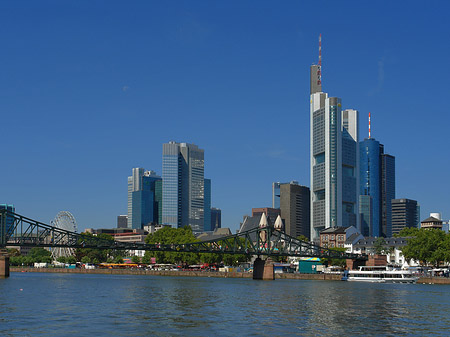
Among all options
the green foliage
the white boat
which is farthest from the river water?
the green foliage

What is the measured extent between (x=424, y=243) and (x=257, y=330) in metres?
125

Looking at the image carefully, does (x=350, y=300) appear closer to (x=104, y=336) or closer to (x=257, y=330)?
(x=257, y=330)

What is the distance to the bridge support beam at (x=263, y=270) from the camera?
15412 cm

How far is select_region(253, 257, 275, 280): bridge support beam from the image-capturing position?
154m

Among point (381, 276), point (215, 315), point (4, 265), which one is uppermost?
point (215, 315)

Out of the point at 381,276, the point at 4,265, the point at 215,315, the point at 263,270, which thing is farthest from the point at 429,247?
the point at 215,315

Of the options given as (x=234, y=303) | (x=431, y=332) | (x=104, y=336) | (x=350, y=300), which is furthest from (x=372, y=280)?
(x=104, y=336)

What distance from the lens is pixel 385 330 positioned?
5062cm

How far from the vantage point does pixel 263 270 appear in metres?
155

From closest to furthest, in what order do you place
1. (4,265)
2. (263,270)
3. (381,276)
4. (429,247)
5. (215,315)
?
(215,315), (4,265), (381,276), (263,270), (429,247)

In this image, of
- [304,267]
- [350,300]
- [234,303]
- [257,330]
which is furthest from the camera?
[304,267]

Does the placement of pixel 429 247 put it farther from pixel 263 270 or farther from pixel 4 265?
pixel 4 265

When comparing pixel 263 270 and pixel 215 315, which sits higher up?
pixel 215 315

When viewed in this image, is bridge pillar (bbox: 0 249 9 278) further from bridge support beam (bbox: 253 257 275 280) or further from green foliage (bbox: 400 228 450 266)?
green foliage (bbox: 400 228 450 266)
